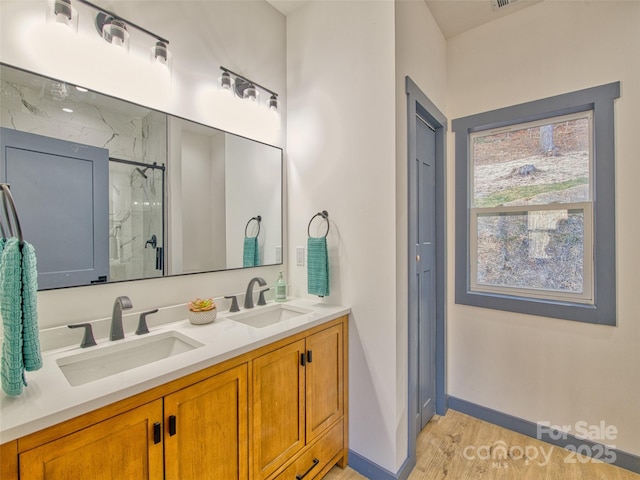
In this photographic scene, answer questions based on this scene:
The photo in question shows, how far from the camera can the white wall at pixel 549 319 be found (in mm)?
1766

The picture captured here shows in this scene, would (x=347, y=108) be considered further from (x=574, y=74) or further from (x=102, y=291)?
(x=102, y=291)

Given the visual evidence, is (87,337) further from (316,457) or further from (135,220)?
(316,457)

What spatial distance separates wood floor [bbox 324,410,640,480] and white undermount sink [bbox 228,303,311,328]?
0.94 meters

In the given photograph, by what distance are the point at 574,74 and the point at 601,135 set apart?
441mm

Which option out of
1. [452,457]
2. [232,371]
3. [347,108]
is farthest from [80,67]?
[452,457]

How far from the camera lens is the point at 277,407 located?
4.66 ft

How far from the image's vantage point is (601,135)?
183 centimetres

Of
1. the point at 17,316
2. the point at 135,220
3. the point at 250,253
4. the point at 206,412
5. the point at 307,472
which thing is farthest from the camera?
the point at 250,253

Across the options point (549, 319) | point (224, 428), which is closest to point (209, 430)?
point (224, 428)

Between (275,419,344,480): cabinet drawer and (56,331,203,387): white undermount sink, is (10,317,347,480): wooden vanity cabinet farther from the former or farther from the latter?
(56,331,203,387): white undermount sink

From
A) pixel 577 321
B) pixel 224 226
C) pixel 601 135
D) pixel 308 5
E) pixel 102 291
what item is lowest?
pixel 577 321

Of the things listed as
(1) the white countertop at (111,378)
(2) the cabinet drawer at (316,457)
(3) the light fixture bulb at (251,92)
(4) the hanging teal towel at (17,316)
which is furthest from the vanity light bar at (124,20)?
(2) the cabinet drawer at (316,457)

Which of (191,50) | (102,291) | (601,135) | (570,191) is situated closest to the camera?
(102,291)

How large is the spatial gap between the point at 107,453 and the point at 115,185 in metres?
1.06
